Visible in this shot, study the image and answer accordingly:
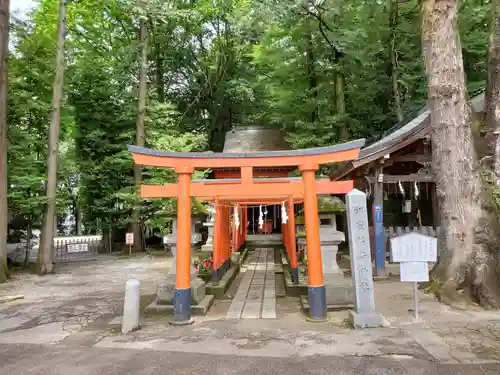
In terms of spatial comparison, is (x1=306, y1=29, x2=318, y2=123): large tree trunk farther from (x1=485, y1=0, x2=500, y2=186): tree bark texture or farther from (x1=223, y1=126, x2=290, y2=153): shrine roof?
(x1=485, y1=0, x2=500, y2=186): tree bark texture

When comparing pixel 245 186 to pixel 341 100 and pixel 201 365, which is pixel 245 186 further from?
pixel 341 100

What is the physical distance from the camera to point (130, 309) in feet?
20.6

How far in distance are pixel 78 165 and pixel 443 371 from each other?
20.7 m

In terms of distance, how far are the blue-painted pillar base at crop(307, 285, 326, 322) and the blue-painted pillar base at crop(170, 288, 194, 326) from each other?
2187 mm

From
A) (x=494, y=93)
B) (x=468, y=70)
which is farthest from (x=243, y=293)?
(x=468, y=70)

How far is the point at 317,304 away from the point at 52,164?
1265 centimetres

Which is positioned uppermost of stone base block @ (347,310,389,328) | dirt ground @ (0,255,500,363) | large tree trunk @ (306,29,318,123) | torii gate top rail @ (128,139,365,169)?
large tree trunk @ (306,29,318,123)

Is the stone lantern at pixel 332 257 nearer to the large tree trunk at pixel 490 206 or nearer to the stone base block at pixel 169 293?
the large tree trunk at pixel 490 206

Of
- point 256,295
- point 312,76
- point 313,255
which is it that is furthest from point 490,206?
point 312,76

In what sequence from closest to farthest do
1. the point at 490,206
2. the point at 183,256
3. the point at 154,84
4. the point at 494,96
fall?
the point at 183,256
the point at 490,206
the point at 494,96
the point at 154,84

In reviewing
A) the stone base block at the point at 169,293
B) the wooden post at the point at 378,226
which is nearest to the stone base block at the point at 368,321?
the stone base block at the point at 169,293

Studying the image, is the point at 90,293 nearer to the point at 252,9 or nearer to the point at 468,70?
the point at 252,9

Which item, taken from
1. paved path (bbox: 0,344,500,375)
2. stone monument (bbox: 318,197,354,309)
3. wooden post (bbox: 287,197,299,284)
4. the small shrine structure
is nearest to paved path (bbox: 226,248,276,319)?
wooden post (bbox: 287,197,299,284)

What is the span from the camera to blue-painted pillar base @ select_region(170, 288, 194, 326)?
664 cm
